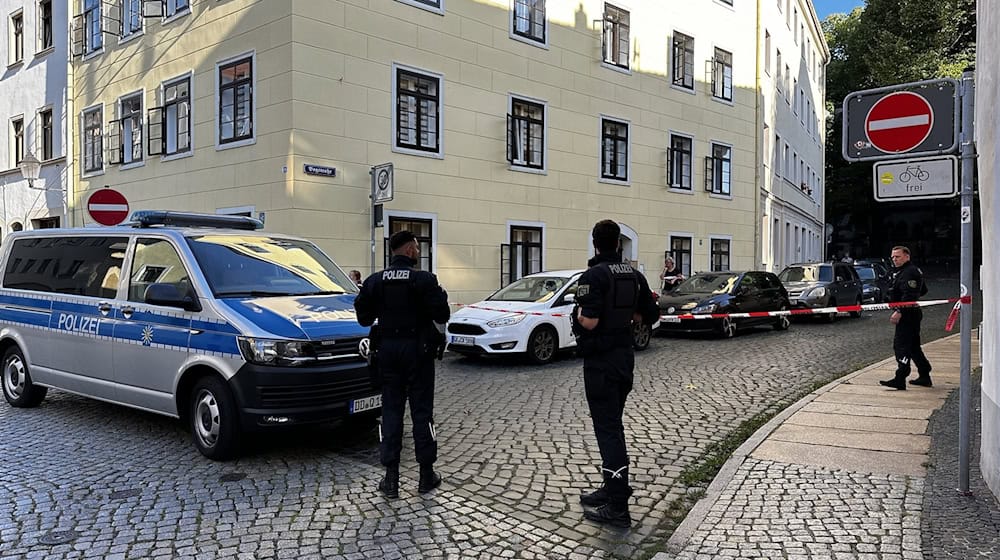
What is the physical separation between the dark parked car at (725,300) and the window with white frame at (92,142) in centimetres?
1627

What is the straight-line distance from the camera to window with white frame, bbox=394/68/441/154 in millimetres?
16125

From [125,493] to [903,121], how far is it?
19.8ft

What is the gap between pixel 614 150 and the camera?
21641mm

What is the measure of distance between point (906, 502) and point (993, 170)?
2.25 m

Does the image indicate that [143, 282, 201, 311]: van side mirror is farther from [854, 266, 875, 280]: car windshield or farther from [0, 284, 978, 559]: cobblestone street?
[854, 266, 875, 280]: car windshield

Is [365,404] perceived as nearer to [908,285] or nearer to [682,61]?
[908,285]

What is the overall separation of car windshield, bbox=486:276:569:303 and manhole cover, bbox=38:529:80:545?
8.11 meters

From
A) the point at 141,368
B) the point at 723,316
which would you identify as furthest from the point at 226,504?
the point at 723,316

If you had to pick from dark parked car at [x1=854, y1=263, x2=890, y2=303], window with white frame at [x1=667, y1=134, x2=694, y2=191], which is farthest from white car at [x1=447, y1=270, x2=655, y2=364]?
dark parked car at [x1=854, y1=263, x2=890, y2=303]

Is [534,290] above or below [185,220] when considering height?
below

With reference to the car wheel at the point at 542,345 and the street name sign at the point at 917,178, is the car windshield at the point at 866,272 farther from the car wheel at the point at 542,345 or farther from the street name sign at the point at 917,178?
the street name sign at the point at 917,178

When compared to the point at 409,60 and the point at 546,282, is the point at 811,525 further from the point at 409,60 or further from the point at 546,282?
the point at 409,60

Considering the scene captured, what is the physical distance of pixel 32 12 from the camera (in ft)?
74.8

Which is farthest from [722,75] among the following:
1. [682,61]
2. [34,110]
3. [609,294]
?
[609,294]
